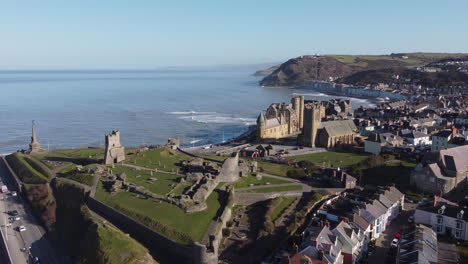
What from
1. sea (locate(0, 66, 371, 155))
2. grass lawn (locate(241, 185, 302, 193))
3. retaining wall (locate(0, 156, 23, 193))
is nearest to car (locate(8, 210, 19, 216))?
retaining wall (locate(0, 156, 23, 193))

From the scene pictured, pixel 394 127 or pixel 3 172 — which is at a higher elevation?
pixel 394 127

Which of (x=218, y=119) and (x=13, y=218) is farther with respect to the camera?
(x=218, y=119)

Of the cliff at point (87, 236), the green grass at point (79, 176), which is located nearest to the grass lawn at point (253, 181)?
the cliff at point (87, 236)

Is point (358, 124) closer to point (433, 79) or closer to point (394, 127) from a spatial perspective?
point (394, 127)

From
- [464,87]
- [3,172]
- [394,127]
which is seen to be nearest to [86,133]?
[3,172]

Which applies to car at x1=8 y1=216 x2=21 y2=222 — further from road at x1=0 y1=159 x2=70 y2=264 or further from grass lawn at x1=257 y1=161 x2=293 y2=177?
grass lawn at x1=257 y1=161 x2=293 y2=177

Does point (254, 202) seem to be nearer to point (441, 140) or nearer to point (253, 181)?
point (253, 181)

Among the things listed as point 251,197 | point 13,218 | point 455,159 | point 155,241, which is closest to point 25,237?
point 13,218
